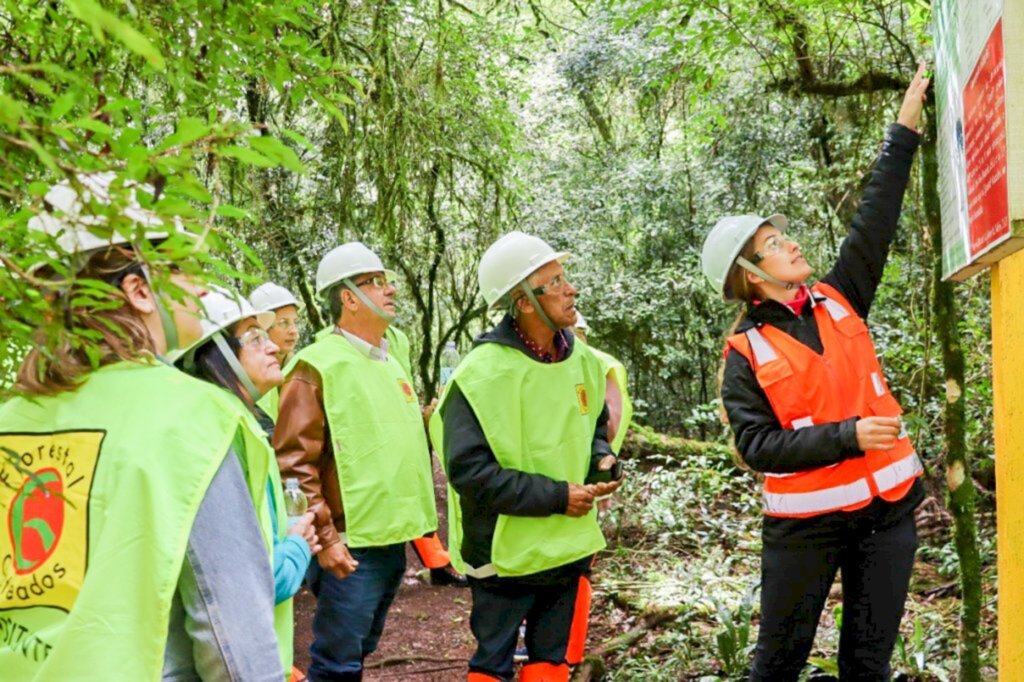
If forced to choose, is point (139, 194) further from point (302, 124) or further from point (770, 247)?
point (302, 124)

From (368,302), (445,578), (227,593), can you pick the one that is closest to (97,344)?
(227,593)

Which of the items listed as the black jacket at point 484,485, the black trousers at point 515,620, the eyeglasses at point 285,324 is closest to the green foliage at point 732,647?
the black trousers at point 515,620

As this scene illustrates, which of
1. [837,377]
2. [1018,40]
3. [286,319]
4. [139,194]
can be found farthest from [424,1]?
[139,194]

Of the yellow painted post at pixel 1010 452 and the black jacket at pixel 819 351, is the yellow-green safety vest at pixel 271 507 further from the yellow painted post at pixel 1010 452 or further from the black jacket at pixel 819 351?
the yellow painted post at pixel 1010 452

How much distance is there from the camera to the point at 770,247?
351cm

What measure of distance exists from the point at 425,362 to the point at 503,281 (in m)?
7.27

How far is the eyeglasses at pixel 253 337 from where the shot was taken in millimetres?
2742

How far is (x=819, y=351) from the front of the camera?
130 inches

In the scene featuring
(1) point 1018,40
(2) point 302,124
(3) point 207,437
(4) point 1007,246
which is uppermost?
(2) point 302,124

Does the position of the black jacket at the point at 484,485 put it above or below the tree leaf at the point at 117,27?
below

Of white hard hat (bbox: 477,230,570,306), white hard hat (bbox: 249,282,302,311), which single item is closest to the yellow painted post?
white hard hat (bbox: 477,230,570,306)

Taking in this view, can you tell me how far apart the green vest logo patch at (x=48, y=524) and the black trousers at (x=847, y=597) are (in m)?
2.34

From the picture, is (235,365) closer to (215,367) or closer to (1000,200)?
(215,367)

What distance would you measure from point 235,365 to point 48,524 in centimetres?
90
